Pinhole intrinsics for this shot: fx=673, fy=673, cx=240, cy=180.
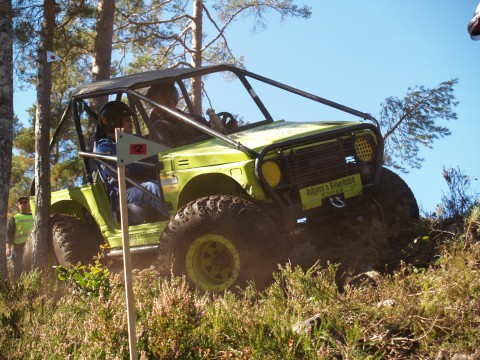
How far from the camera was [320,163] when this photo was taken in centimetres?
616

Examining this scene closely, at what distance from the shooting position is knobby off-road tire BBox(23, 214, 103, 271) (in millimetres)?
7734

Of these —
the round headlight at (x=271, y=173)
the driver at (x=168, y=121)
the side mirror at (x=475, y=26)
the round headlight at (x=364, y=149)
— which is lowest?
the round headlight at (x=271, y=173)

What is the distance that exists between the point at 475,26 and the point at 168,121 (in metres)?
4.12

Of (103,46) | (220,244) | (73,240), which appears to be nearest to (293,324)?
(220,244)

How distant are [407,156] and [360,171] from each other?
12015 mm

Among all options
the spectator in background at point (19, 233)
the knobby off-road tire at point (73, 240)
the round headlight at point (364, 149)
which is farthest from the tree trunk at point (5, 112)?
the round headlight at point (364, 149)

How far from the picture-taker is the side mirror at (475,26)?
11.6 ft

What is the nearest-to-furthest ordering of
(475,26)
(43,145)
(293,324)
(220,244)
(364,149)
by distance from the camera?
1. (475,26)
2. (293,324)
3. (220,244)
4. (364,149)
5. (43,145)

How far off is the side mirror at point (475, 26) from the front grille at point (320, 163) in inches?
102

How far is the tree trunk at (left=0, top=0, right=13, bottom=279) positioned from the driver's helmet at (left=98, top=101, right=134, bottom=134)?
112 inches

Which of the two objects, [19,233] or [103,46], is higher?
[103,46]

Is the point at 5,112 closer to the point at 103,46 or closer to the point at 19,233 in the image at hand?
the point at 19,233

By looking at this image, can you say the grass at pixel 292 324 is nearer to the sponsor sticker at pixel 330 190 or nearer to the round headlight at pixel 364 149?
the sponsor sticker at pixel 330 190

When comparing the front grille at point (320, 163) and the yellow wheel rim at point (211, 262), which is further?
the front grille at point (320, 163)
